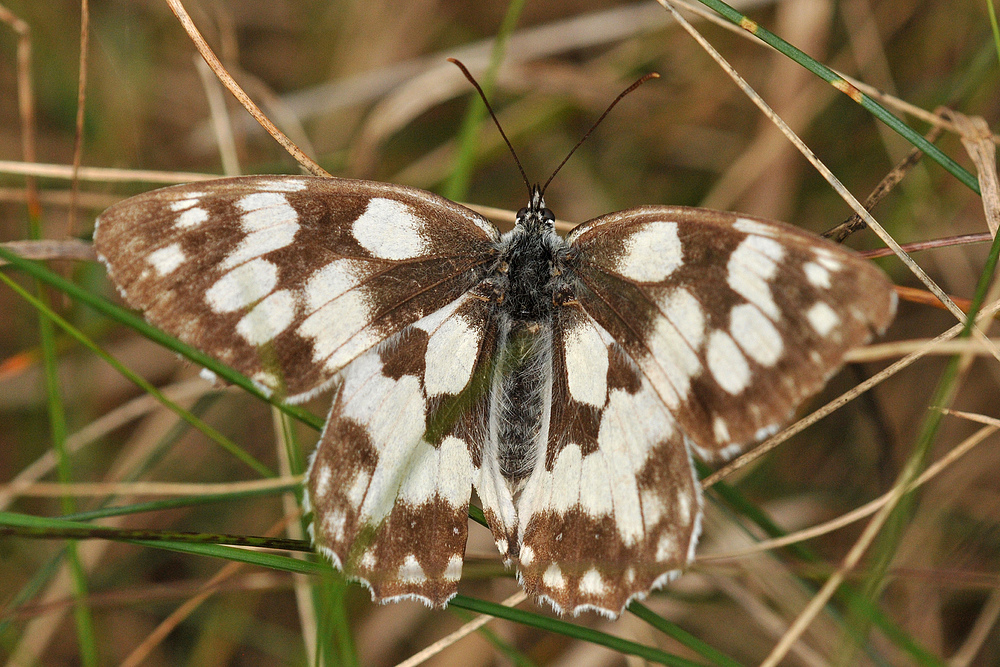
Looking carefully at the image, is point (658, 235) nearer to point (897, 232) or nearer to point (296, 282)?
point (296, 282)

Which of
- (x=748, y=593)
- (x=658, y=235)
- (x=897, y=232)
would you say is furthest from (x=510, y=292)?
(x=897, y=232)

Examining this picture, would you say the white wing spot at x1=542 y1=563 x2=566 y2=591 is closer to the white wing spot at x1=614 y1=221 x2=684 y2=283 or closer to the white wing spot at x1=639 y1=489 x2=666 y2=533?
the white wing spot at x1=639 y1=489 x2=666 y2=533

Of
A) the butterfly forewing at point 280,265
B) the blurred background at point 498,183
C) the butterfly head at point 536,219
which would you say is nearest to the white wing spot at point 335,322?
the butterfly forewing at point 280,265

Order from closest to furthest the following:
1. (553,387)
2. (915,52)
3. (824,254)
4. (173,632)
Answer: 1. (824,254)
2. (553,387)
3. (173,632)
4. (915,52)

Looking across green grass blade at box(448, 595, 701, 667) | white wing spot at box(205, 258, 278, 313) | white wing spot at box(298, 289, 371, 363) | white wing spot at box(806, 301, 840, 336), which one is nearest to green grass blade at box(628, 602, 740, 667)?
green grass blade at box(448, 595, 701, 667)

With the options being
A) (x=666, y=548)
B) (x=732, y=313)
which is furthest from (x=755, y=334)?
(x=666, y=548)

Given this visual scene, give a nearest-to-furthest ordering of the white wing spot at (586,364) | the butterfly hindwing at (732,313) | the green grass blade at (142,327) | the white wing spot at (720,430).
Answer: the green grass blade at (142,327) < the butterfly hindwing at (732,313) < the white wing spot at (720,430) < the white wing spot at (586,364)

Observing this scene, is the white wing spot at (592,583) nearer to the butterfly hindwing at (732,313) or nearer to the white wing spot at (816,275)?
the butterfly hindwing at (732,313)
